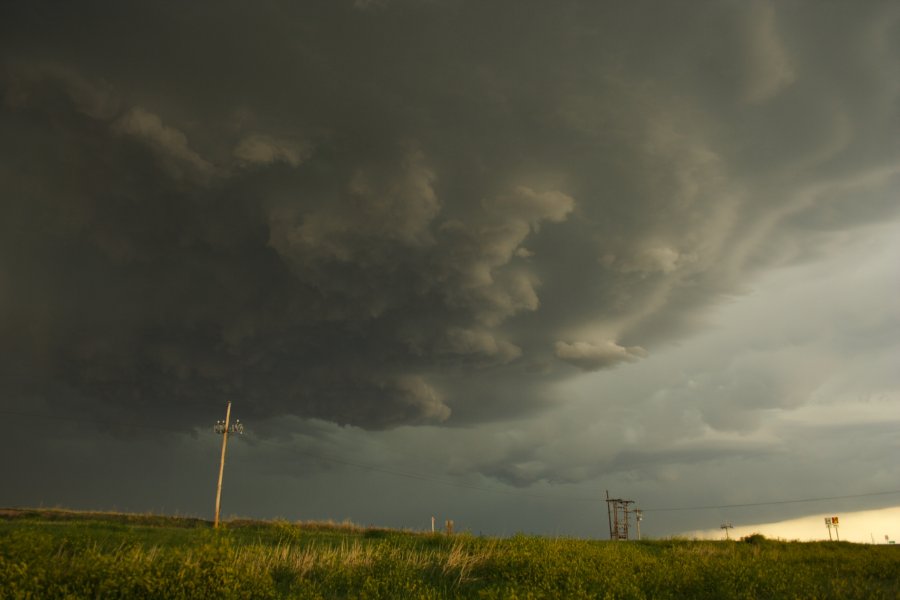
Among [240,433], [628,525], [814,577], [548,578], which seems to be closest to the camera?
[548,578]

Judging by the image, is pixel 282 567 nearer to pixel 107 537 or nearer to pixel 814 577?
pixel 107 537

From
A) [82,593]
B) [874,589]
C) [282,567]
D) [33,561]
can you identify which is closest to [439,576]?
[282,567]

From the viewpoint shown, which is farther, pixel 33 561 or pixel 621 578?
pixel 621 578

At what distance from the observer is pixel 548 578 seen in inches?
856

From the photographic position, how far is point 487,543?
29.5m

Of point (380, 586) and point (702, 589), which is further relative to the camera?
point (702, 589)

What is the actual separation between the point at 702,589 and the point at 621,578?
10.8ft

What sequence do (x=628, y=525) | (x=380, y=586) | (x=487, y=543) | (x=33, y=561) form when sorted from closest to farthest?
1. (x=33, y=561)
2. (x=380, y=586)
3. (x=487, y=543)
4. (x=628, y=525)

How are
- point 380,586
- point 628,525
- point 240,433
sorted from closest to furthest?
point 380,586 < point 240,433 < point 628,525

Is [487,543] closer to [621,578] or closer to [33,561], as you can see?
[621,578]

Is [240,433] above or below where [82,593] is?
above

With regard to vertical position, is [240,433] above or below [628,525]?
above

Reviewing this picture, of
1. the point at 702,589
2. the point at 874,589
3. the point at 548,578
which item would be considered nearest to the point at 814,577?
the point at 874,589

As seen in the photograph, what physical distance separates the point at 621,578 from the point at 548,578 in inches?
143
